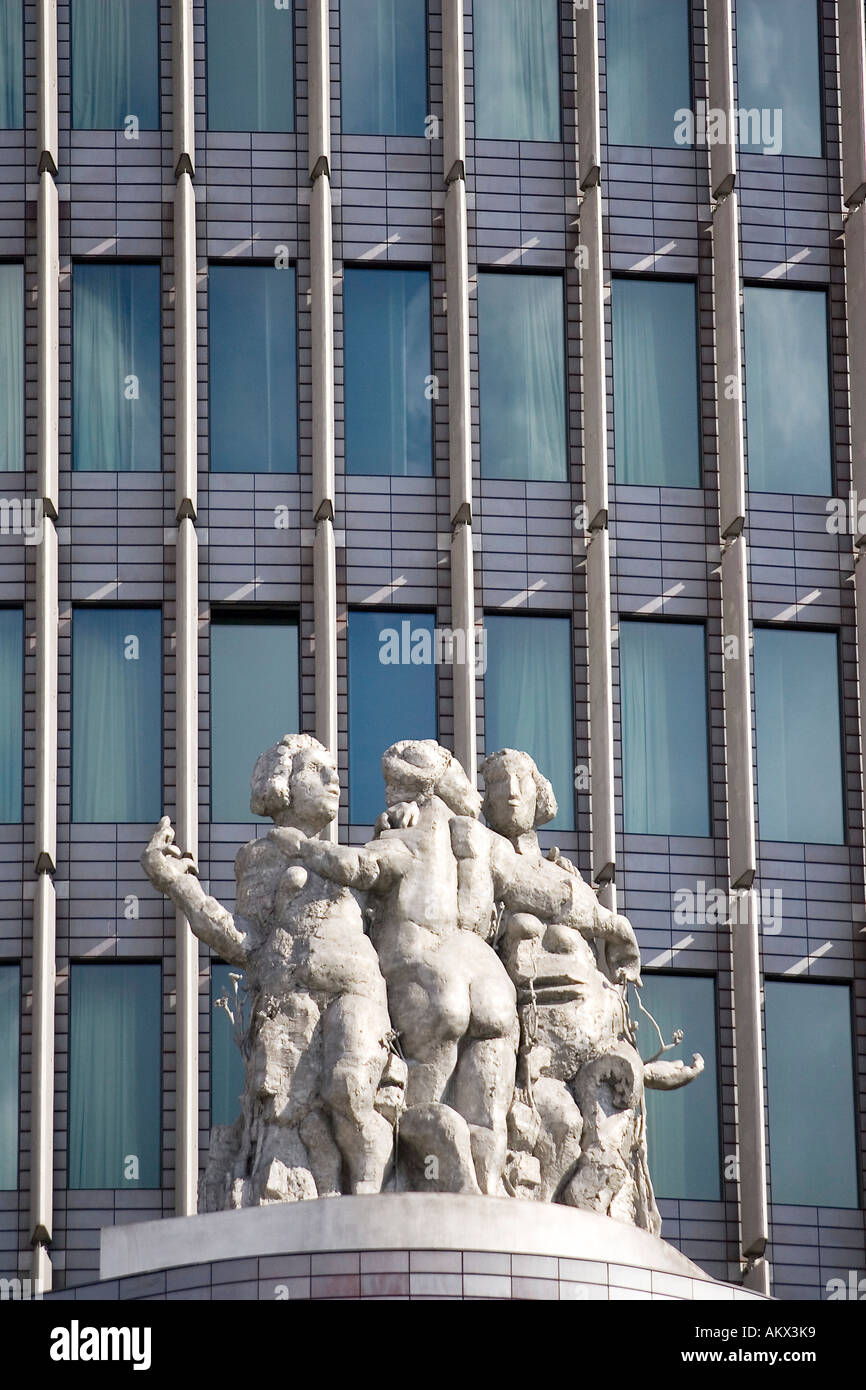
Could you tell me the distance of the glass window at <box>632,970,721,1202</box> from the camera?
118 ft

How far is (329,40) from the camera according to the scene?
39344mm

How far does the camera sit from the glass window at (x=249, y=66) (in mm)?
38906

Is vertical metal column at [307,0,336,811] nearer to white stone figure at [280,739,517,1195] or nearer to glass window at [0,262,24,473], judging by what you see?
glass window at [0,262,24,473]

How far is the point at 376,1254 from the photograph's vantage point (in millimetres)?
24172

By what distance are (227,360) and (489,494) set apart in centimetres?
338

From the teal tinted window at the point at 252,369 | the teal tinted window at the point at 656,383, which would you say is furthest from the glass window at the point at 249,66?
the teal tinted window at the point at 656,383

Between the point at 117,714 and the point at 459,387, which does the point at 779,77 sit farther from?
the point at 117,714

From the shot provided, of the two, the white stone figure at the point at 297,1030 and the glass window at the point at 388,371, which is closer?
the white stone figure at the point at 297,1030

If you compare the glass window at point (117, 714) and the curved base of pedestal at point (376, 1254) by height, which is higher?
the glass window at point (117, 714)

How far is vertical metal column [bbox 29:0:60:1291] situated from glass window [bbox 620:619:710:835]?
636 cm

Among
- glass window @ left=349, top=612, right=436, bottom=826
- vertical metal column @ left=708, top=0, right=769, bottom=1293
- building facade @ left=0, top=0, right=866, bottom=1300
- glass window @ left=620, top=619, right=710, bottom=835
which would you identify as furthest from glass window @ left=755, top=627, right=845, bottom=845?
glass window @ left=349, top=612, right=436, bottom=826

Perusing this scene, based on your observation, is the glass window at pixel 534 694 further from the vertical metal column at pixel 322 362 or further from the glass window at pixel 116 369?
the glass window at pixel 116 369

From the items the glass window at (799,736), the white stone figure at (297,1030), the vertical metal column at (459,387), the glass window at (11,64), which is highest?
the glass window at (11,64)

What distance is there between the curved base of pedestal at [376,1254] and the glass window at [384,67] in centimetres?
1773
